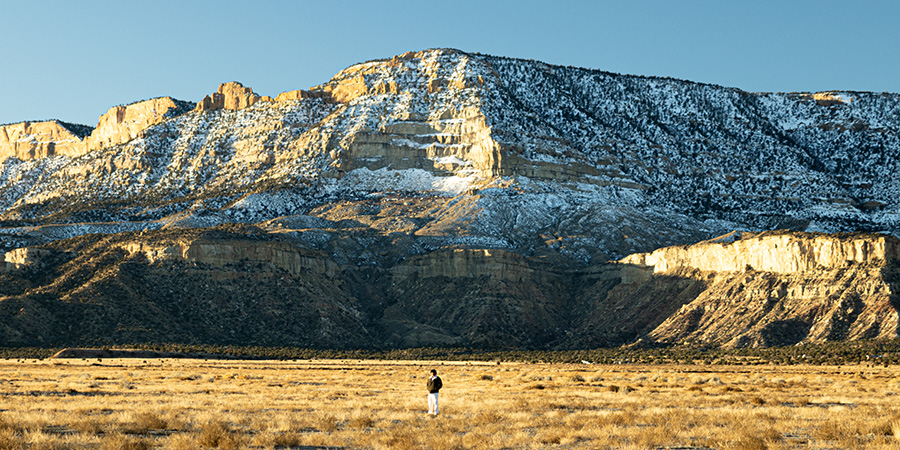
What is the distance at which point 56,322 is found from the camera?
332 feet

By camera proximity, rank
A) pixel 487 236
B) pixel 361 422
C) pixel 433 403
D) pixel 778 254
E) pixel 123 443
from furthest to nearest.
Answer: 1. pixel 487 236
2. pixel 778 254
3. pixel 433 403
4. pixel 361 422
5. pixel 123 443

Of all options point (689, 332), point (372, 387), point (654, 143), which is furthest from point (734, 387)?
point (654, 143)

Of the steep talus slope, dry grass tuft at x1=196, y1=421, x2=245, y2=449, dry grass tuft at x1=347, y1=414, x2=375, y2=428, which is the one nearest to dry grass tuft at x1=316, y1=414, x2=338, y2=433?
dry grass tuft at x1=347, y1=414, x2=375, y2=428

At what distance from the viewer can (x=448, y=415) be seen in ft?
100

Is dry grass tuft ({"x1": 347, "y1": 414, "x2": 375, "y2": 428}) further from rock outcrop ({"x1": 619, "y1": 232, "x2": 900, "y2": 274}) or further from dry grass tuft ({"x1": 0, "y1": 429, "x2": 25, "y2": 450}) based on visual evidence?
rock outcrop ({"x1": 619, "y1": 232, "x2": 900, "y2": 274})

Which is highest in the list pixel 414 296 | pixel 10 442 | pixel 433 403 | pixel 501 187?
pixel 501 187

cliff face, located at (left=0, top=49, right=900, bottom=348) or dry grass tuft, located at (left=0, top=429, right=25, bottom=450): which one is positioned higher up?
cliff face, located at (left=0, top=49, right=900, bottom=348)

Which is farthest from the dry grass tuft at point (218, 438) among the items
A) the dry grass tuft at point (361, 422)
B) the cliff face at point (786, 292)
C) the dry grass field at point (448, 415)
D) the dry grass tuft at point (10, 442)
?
the cliff face at point (786, 292)

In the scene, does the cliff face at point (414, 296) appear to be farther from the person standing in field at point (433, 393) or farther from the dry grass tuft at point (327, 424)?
the dry grass tuft at point (327, 424)

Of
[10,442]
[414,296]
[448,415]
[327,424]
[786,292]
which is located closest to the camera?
[10,442]

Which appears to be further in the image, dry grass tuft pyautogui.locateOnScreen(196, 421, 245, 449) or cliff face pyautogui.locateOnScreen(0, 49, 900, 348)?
cliff face pyautogui.locateOnScreen(0, 49, 900, 348)

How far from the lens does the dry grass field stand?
2412cm

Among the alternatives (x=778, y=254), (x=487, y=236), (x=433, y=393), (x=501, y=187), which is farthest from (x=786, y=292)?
(x=433, y=393)

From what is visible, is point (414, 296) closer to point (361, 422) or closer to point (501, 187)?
point (501, 187)
